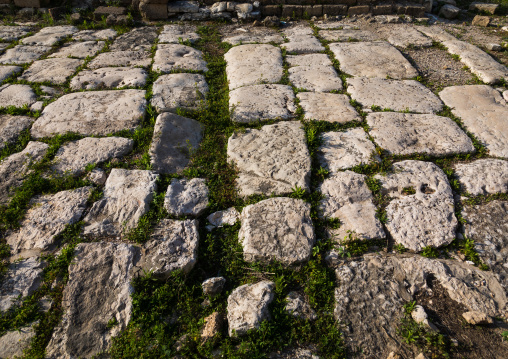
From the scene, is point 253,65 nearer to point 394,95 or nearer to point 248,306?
point 394,95

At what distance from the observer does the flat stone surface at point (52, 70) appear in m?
4.18

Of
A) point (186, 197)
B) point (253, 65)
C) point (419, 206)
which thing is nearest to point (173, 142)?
point (186, 197)

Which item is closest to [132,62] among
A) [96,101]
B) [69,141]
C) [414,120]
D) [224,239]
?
[96,101]

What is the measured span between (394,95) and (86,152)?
325 centimetres

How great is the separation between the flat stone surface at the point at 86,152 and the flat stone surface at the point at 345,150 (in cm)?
179

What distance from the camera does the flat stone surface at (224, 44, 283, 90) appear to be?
4.14 meters

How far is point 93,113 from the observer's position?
3.54m

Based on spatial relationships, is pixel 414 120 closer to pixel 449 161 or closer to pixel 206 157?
pixel 449 161

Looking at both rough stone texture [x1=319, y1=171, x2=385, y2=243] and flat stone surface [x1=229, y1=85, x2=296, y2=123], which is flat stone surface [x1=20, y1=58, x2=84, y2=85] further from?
rough stone texture [x1=319, y1=171, x2=385, y2=243]

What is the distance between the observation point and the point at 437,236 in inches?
96.1

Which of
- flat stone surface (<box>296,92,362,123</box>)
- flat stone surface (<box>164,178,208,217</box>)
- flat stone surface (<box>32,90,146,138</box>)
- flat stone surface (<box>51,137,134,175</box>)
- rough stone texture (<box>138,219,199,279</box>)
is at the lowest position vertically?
rough stone texture (<box>138,219,199,279</box>)

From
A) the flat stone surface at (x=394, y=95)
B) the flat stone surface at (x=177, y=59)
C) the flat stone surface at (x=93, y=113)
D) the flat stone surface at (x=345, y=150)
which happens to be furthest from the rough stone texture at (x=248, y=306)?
the flat stone surface at (x=177, y=59)

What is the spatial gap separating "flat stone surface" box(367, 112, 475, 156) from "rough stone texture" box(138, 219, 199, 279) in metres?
1.92

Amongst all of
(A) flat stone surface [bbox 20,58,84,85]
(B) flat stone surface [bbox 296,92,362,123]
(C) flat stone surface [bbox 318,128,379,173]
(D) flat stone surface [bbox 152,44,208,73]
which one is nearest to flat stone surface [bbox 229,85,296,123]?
(B) flat stone surface [bbox 296,92,362,123]
